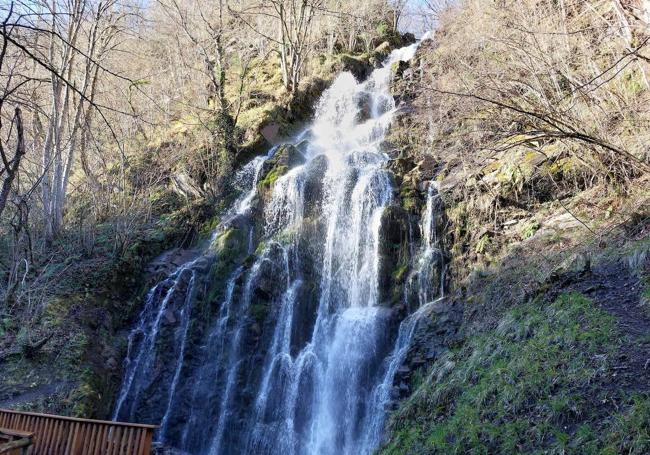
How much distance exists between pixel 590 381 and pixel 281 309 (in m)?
7.82

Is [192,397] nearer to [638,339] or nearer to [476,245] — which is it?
[476,245]

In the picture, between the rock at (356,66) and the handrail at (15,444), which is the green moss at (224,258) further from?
the rock at (356,66)

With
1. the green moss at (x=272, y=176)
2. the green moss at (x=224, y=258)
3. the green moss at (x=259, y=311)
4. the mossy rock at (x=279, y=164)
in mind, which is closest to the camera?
the green moss at (x=259, y=311)

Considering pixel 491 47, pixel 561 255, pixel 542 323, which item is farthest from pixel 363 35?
pixel 542 323

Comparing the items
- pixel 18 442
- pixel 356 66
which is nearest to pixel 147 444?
pixel 18 442

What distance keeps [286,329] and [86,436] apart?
5823 millimetres

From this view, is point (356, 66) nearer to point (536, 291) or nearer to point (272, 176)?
point (272, 176)

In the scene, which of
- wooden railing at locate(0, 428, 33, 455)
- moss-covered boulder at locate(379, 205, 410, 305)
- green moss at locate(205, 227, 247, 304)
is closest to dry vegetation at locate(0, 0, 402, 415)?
green moss at locate(205, 227, 247, 304)

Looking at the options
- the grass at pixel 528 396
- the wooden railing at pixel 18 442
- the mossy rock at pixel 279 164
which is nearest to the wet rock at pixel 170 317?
the mossy rock at pixel 279 164

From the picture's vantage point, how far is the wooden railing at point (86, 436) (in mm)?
5863

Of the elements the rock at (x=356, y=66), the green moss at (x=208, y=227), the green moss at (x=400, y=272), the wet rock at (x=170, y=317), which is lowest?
→ the wet rock at (x=170, y=317)

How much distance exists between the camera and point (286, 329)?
11422 millimetres

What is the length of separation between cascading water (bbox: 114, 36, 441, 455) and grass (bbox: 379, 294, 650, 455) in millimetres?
1683

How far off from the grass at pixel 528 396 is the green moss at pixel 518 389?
1cm
